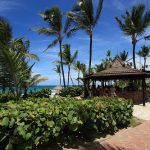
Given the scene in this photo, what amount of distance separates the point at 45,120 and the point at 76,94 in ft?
75.9

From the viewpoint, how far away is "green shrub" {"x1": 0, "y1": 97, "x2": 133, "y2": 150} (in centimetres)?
576

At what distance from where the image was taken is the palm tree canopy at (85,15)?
1024 inches

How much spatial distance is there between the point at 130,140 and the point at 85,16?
771 inches

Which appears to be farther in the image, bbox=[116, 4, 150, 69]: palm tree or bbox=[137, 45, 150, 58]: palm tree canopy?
bbox=[137, 45, 150, 58]: palm tree canopy

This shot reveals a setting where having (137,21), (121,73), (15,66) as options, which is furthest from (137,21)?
(15,66)

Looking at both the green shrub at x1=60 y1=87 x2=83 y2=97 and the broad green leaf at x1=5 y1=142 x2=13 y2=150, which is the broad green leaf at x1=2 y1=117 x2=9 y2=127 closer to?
the broad green leaf at x1=5 y1=142 x2=13 y2=150

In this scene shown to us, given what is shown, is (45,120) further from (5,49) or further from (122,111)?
(5,49)

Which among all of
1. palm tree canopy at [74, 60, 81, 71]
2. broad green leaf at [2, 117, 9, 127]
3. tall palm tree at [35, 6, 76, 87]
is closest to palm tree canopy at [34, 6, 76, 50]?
tall palm tree at [35, 6, 76, 87]

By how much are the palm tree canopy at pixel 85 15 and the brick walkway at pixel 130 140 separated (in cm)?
1777

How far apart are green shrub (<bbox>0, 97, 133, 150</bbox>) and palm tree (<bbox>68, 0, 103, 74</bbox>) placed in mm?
18037

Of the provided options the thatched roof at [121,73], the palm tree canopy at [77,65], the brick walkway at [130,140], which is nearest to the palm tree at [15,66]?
the brick walkway at [130,140]

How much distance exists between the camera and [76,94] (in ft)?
97.1

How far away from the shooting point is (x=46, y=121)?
21.2 ft

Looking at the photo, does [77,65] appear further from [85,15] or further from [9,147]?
[9,147]
